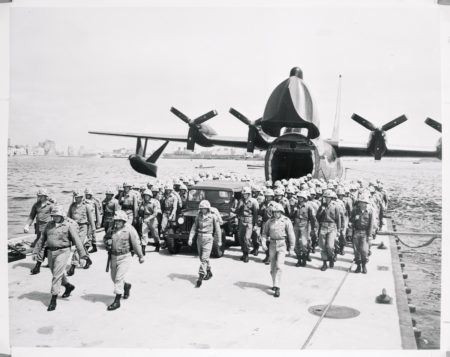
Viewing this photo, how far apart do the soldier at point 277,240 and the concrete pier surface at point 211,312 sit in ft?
1.24

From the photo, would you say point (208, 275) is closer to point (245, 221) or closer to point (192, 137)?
point (245, 221)

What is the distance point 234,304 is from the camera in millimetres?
7590

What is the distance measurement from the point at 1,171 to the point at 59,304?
8.99ft

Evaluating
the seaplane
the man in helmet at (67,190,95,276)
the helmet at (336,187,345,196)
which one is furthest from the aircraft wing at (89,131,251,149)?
the man in helmet at (67,190,95,276)

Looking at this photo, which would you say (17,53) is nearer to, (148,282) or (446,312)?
(148,282)

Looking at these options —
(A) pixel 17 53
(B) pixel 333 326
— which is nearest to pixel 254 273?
(B) pixel 333 326

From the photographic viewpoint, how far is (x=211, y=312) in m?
7.31

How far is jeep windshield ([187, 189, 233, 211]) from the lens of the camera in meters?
11.1

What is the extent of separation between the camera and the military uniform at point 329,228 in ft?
32.2

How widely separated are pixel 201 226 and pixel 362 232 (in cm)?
354

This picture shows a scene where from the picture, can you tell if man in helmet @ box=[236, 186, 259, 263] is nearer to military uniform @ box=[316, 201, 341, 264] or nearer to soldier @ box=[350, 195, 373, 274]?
military uniform @ box=[316, 201, 341, 264]

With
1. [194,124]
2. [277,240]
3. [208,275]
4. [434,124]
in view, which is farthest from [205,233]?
[194,124]

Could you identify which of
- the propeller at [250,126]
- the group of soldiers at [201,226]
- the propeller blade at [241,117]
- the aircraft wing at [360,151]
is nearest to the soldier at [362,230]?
the group of soldiers at [201,226]

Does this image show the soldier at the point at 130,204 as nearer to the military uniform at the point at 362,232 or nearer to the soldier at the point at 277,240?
the soldier at the point at 277,240
